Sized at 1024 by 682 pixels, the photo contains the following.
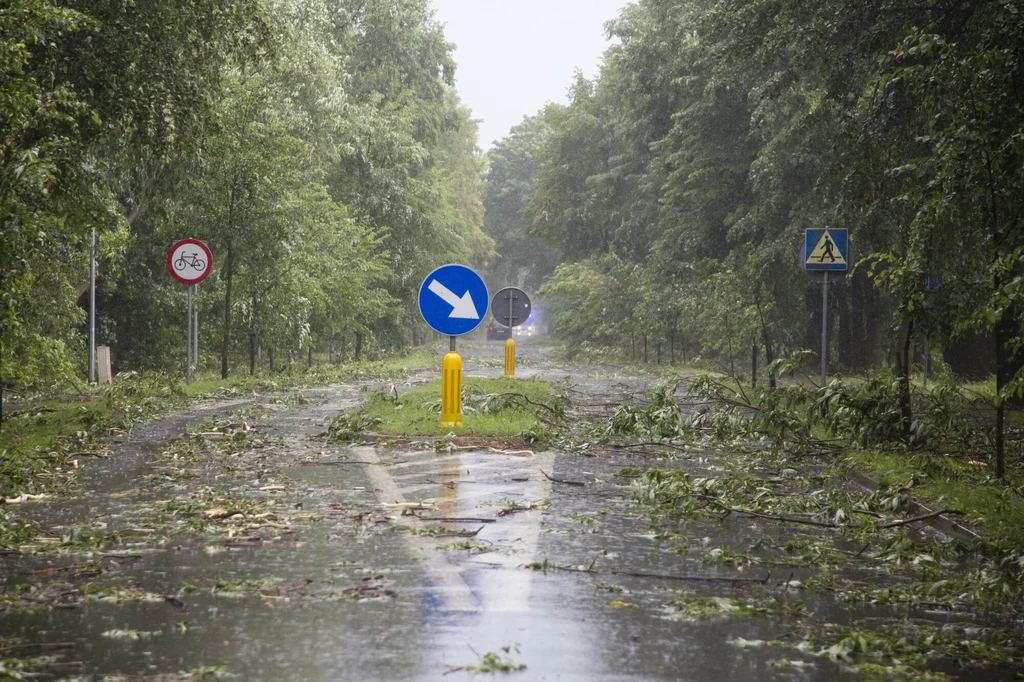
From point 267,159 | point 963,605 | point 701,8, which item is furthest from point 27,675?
point 701,8

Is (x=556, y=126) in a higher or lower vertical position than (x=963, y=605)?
higher

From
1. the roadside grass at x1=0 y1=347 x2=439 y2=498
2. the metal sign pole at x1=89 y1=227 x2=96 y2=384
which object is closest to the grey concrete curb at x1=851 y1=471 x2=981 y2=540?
the roadside grass at x1=0 y1=347 x2=439 y2=498

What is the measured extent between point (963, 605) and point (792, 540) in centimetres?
196

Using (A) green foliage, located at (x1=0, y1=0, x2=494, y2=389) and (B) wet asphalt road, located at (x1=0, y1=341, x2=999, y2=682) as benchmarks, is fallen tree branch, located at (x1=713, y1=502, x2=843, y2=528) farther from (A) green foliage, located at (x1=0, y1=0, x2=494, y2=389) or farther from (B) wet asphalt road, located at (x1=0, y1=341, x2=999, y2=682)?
(A) green foliage, located at (x1=0, y1=0, x2=494, y2=389)

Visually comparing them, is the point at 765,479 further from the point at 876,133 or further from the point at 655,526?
the point at 876,133

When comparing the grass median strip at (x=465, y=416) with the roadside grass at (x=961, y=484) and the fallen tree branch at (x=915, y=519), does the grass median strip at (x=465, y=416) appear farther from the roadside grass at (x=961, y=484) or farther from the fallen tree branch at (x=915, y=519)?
the fallen tree branch at (x=915, y=519)

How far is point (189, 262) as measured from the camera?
25.2 m

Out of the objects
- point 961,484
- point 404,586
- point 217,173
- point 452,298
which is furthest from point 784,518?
point 217,173

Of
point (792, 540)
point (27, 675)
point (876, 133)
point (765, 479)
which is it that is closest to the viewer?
point (27, 675)

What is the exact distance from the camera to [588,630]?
618cm

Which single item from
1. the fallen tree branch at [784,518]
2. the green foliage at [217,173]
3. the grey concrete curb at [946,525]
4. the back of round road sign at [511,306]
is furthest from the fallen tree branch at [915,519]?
the back of round road sign at [511,306]

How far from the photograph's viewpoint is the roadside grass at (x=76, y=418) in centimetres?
1177

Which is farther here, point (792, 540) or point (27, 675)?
point (792, 540)

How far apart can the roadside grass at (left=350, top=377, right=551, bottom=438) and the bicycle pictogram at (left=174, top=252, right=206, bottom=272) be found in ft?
19.7
